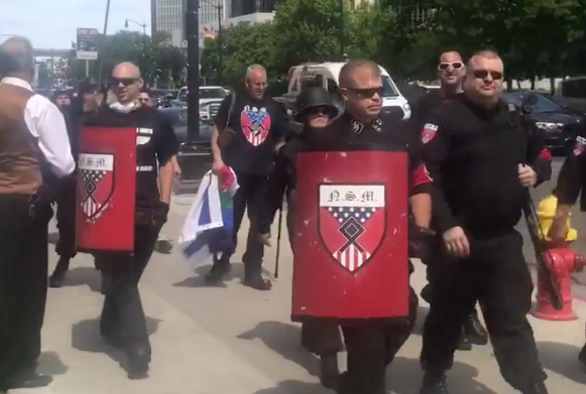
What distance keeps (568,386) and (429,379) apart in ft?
3.29

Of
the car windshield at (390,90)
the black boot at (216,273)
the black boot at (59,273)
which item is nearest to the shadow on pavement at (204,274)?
the black boot at (216,273)

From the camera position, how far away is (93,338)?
745 centimetres

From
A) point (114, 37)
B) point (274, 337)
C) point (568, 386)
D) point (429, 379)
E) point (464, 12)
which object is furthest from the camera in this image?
point (114, 37)

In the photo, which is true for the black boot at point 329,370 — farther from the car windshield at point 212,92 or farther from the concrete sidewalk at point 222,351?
the car windshield at point 212,92

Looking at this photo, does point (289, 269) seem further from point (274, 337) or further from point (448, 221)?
point (448, 221)

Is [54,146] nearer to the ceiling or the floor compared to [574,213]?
nearer to the ceiling

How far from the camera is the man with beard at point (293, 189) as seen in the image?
20.0 feet

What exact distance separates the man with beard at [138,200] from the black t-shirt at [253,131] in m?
2.22

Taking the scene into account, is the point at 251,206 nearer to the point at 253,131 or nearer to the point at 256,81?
the point at 253,131

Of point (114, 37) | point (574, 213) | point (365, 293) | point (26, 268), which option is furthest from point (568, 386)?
point (114, 37)

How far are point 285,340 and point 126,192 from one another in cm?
169

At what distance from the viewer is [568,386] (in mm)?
6199

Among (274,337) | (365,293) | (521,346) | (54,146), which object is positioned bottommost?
(274,337)

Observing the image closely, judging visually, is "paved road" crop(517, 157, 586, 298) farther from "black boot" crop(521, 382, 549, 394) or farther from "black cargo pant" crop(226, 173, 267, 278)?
"black boot" crop(521, 382, 549, 394)
